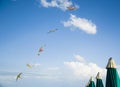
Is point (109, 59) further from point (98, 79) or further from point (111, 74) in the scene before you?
point (98, 79)

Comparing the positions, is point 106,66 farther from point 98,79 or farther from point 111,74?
point 98,79

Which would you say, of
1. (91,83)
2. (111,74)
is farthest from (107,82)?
(91,83)

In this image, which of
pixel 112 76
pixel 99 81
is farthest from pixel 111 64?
pixel 99 81

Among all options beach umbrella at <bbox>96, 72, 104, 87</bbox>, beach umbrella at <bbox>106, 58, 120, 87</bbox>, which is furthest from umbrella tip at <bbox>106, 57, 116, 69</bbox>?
beach umbrella at <bbox>96, 72, 104, 87</bbox>

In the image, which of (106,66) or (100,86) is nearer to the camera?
(106,66)

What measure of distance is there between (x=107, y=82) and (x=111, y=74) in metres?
0.47

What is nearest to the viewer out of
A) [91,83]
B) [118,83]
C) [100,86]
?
[118,83]

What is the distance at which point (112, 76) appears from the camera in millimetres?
12375

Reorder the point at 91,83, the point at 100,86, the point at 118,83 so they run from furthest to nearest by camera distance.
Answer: the point at 91,83
the point at 100,86
the point at 118,83

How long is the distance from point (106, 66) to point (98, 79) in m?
2.89

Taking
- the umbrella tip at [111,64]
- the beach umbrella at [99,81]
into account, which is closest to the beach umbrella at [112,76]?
the umbrella tip at [111,64]

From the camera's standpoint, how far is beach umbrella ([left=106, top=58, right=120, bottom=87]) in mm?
12228

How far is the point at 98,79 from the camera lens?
1534cm

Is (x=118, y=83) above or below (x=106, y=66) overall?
below
